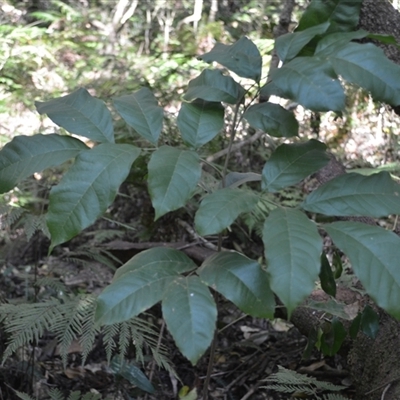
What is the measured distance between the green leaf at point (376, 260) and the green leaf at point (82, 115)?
67cm

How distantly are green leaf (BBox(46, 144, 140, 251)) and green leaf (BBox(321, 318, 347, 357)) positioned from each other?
0.97 metres

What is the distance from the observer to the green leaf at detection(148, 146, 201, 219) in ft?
3.79

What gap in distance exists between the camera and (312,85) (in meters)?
1.23

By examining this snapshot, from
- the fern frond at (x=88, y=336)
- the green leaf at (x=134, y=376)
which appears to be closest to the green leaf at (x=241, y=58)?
the fern frond at (x=88, y=336)

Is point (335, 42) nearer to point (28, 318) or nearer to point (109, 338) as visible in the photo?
point (109, 338)

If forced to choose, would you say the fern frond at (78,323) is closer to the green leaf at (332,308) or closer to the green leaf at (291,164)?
the green leaf at (332,308)

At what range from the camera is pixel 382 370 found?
203 centimetres

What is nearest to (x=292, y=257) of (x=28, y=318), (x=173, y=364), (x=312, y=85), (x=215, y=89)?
(x=312, y=85)

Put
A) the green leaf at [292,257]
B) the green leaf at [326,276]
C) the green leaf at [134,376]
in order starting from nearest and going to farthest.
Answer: the green leaf at [292,257] < the green leaf at [326,276] < the green leaf at [134,376]

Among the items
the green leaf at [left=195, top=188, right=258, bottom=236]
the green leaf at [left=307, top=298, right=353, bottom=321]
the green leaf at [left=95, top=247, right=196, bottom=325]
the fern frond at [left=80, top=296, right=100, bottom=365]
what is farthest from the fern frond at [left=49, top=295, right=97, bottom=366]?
the green leaf at [left=195, top=188, right=258, bottom=236]

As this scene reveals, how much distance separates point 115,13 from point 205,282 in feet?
25.1

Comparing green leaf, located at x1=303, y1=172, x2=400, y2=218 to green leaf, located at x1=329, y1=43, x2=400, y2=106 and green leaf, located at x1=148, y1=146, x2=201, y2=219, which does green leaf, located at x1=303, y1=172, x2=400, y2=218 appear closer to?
green leaf, located at x1=329, y1=43, x2=400, y2=106

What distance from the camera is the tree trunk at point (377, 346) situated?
77.6 inches

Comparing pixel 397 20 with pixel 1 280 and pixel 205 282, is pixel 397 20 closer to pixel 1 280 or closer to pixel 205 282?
pixel 205 282
